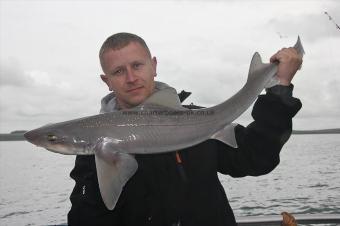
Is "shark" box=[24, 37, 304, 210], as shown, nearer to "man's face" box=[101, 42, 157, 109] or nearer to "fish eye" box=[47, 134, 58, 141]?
"fish eye" box=[47, 134, 58, 141]

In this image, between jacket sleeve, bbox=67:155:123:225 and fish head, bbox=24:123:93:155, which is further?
jacket sleeve, bbox=67:155:123:225

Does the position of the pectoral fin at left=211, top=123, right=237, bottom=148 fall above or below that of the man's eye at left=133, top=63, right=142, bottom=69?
below

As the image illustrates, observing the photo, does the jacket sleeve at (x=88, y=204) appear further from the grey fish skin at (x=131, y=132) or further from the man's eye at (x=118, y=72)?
the man's eye at (x=118, y=72)

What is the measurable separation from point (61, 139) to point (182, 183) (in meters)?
1.18

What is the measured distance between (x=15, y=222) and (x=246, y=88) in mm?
19176

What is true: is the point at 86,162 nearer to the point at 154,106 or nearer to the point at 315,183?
the point at 154,106

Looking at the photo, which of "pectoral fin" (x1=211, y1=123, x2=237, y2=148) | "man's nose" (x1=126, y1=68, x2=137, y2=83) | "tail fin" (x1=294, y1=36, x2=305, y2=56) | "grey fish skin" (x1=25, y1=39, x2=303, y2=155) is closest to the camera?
"grey fish skin" (x1=25, y1=39, x2=303, y2=155)

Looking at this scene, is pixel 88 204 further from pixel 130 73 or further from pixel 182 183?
pixel 130 73

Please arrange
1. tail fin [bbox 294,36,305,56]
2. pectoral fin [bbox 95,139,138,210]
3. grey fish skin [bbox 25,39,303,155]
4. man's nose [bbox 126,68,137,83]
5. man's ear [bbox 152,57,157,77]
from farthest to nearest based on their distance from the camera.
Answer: man's ear [bbox 152,57,157,77] < tail fin [bbox 294,36,305,56] < man's nose [bbox 126,68,137,83] < grey fish skin [bbox 25,39,303,155] < pectoral fin [bbox 95,139,138,210]

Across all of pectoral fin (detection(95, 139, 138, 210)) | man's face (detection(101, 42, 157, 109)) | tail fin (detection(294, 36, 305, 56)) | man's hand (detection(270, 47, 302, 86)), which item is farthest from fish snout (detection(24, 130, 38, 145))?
tail fin (detection(294, 36, 305, 56))

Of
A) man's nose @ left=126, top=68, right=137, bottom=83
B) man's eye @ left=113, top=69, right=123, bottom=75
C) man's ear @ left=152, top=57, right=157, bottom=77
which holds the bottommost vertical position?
man's nose @ left=126, top=68, right=137, bottom=83

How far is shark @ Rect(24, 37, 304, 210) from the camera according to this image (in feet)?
9.98

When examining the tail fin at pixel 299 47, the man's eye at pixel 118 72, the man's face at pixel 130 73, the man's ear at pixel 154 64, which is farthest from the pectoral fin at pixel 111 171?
the tail fin at pixel 299 47

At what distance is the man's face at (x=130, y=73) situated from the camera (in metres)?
3.67
